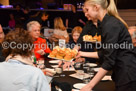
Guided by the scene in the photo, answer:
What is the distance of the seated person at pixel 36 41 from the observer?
349 cm

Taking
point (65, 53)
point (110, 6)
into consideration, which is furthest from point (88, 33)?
point (110, 6)

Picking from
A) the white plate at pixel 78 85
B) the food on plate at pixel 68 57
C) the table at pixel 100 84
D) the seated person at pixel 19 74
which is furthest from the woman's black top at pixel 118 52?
the food on plate at pixel 68 57

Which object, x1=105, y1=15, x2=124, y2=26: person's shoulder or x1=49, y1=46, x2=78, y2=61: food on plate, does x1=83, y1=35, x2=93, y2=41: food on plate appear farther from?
x1=105, y1=15, x2=124, y2=26: person's shoulder

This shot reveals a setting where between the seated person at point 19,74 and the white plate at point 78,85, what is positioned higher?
the seated person at point 19,74

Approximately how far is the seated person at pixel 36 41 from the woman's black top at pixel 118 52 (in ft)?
6.31

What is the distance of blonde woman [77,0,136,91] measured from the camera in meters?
1.64

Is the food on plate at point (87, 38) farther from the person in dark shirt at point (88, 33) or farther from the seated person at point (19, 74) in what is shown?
the seated person at point (19, 74)

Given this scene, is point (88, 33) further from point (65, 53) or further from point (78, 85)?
point (78, 85)

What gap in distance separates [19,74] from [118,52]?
3.01 feet

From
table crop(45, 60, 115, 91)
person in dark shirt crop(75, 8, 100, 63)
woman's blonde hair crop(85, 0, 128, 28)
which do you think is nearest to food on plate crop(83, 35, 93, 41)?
person in dark shirt crop(75, 8, 100, 63)

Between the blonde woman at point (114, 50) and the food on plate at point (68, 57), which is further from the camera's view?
the food on plate at point (68, 57)

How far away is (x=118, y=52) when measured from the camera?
5.64 ft

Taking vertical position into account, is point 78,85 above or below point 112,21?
below

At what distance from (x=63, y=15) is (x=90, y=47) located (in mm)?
5842
